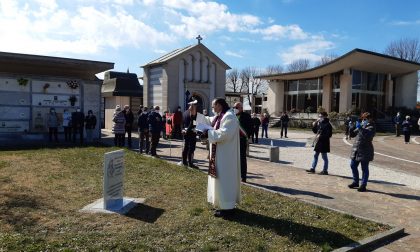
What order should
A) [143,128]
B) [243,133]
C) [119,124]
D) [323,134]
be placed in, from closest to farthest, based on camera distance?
1. [243,133]
2. [323,134]
3. [143,128]
4. [119,124]

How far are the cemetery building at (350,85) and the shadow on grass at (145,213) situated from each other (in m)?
31.1

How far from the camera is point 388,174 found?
11.8m

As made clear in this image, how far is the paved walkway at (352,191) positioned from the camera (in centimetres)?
691

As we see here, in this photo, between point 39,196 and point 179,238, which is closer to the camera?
point 179,238

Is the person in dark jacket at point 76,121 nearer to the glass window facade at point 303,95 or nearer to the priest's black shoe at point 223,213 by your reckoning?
the priest's black shoe at point 223,213

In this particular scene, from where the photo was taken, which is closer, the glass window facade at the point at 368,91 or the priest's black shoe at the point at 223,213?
the priest's black shoe at the point at 223,213

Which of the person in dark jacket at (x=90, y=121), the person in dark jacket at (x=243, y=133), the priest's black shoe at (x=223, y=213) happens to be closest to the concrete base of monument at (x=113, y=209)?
the priest's black shoe at (x=223, y=213)

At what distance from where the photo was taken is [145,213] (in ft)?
21.2

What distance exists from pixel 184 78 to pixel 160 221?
19.1m

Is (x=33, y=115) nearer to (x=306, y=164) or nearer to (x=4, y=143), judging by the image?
(x=4, y=143)

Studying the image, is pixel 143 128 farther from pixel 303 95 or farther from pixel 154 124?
pixel 303 95

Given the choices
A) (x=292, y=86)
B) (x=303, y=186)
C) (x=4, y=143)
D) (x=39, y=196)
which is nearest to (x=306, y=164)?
(x=303, y=186)

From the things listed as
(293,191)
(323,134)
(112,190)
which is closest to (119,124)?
(323,134)

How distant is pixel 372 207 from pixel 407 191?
2.19 metres
